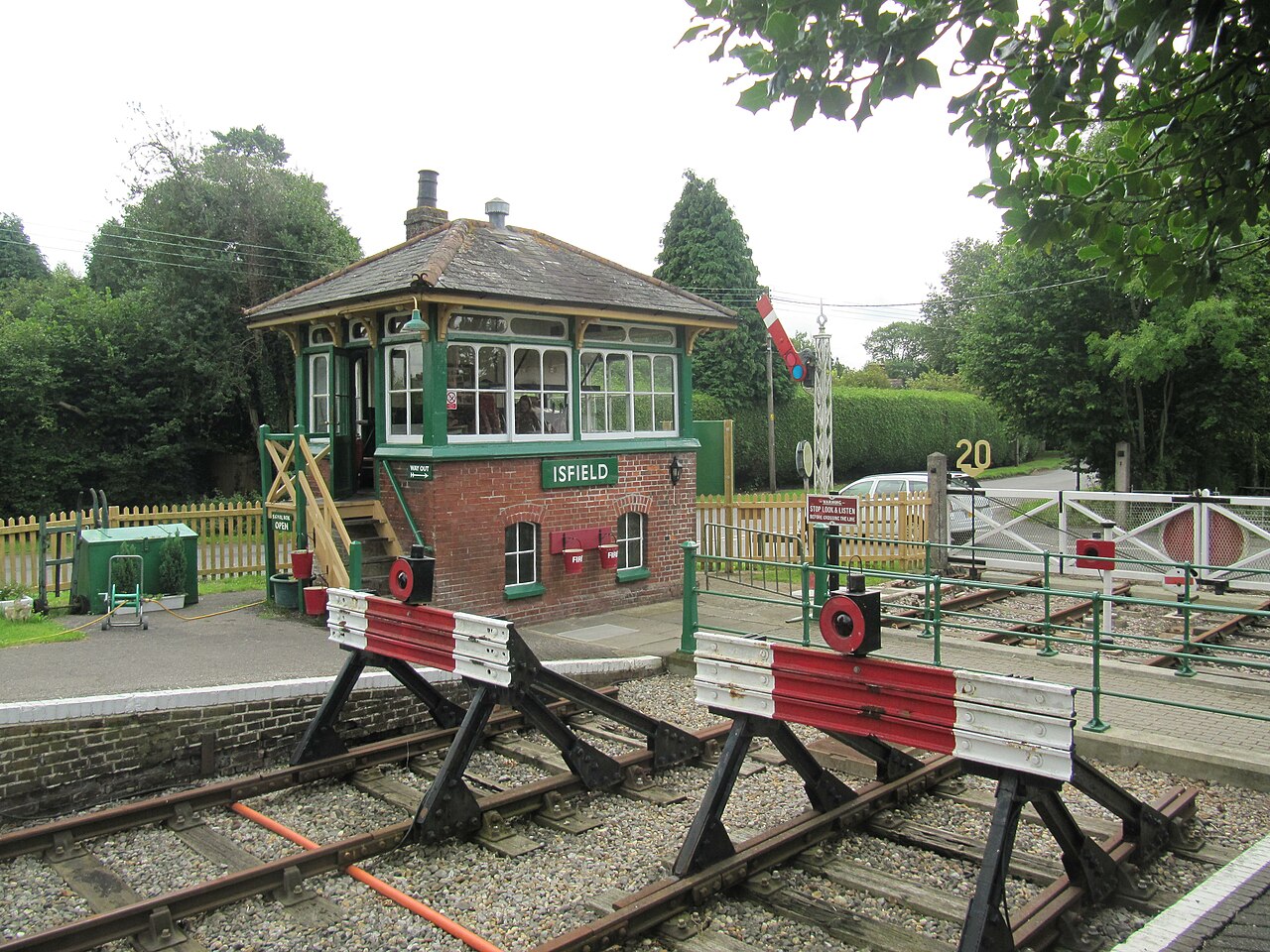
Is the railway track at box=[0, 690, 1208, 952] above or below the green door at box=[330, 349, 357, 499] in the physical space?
below

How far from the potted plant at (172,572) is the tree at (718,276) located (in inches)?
960

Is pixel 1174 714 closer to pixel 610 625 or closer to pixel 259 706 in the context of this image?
pixel 610 625

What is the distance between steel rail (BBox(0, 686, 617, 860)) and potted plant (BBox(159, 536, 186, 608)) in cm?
527

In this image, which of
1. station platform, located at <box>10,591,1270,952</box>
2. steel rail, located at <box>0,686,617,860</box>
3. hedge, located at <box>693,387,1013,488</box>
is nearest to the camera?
station platform, located at <box>10,591,1270,952</box>

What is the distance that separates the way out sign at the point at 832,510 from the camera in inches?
441

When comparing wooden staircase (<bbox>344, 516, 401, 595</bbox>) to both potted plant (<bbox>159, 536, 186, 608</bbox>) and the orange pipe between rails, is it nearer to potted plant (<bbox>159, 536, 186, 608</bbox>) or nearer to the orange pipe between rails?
potted plant (<bbox>159, 536, 186, 608</bbox>)

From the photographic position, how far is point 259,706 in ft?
26.4

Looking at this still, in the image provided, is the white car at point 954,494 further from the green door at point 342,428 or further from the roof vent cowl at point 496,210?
the green door at point 342,428

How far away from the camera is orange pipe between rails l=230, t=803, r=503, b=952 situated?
4.98 meters

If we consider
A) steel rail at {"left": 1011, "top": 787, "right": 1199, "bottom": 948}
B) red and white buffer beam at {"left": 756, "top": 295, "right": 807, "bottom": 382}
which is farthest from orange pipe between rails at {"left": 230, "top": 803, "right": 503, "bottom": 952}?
red and white buffer beam at {"left": 756, "top": 295, "right": 807, "bottom": 382}

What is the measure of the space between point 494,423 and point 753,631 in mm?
4144

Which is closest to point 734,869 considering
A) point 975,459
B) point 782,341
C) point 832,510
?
point 832,510

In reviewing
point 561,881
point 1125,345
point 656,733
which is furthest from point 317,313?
point 1125,345

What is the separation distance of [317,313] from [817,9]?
9.61 metres
